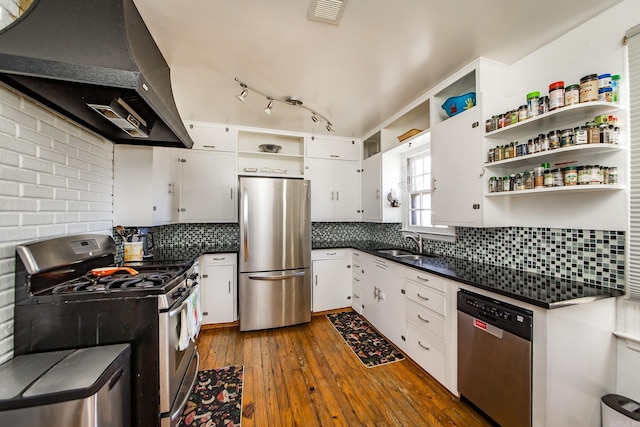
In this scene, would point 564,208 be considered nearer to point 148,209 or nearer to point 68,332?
point 68,332

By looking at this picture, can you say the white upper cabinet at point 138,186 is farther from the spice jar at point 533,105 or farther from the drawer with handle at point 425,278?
the spice jar at point 533,105

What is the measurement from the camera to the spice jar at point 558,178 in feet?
4.66

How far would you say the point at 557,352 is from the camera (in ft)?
3.95

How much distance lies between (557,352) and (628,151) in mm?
1161

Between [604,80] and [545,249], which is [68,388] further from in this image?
[604,80]

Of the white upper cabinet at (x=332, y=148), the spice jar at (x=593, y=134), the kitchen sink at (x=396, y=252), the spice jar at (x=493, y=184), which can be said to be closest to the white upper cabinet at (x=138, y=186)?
the white upper cabinet at (x=332, y=148)

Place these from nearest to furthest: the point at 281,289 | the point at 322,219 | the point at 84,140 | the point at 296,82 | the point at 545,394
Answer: the point at 545,394, the point at 84,140, the point at 296,82, the point at 281,289, the point at 322,219

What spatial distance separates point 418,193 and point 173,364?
282 cm

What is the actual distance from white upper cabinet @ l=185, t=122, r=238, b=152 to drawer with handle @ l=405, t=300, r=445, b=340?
2.80 metres

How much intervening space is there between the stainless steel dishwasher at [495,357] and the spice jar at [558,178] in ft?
2.59

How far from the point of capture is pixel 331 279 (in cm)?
325

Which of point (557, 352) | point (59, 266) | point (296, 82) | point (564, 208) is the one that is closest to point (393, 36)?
point (296, 82)

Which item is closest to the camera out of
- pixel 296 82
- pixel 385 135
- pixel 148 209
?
pixel 296 82

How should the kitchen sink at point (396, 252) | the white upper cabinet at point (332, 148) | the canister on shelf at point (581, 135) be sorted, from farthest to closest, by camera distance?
the white upper cabinet at point (332, 148), the kitchen sink at point (396, 252), the canister on shelf at point (581, 135)
